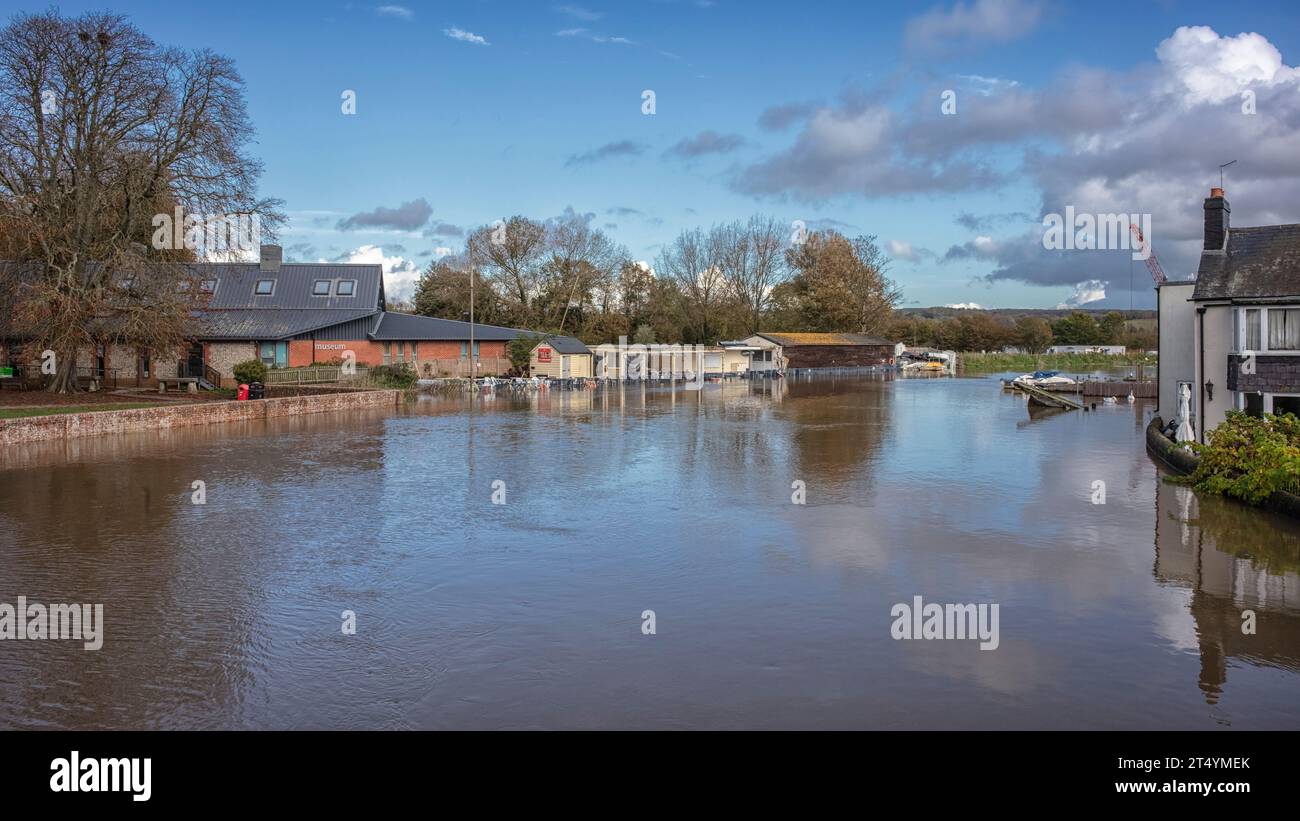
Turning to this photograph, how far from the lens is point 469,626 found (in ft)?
31.0

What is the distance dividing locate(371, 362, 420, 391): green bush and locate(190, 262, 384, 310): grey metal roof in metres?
7.71

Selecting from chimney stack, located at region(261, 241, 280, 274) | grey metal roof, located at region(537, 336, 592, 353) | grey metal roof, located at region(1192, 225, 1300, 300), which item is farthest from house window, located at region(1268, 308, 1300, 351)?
chimney stack, located at region(261, 241, 280, 274)

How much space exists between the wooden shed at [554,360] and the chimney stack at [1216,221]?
3618 centimetres

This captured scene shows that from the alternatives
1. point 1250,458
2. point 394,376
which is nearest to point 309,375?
point 394,376

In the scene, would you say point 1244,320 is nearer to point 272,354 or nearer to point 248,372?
point 248,372

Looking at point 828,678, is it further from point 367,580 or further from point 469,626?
point 367,580

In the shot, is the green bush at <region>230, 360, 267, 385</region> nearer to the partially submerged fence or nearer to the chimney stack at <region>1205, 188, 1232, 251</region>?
the partially submerged fence

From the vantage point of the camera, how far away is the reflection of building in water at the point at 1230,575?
876 cm

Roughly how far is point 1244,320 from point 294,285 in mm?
46812

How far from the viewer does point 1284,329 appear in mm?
19766

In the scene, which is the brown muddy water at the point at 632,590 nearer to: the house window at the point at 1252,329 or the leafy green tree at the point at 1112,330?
the house window at the point at 1252,329

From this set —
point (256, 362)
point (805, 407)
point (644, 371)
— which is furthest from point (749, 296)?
point (256, 362)

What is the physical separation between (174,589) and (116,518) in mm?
4859

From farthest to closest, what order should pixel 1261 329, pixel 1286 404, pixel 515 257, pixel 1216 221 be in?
pixel 515 257 < pixel 1216 221 < pixel 1261 329 < pixel 1286 404
